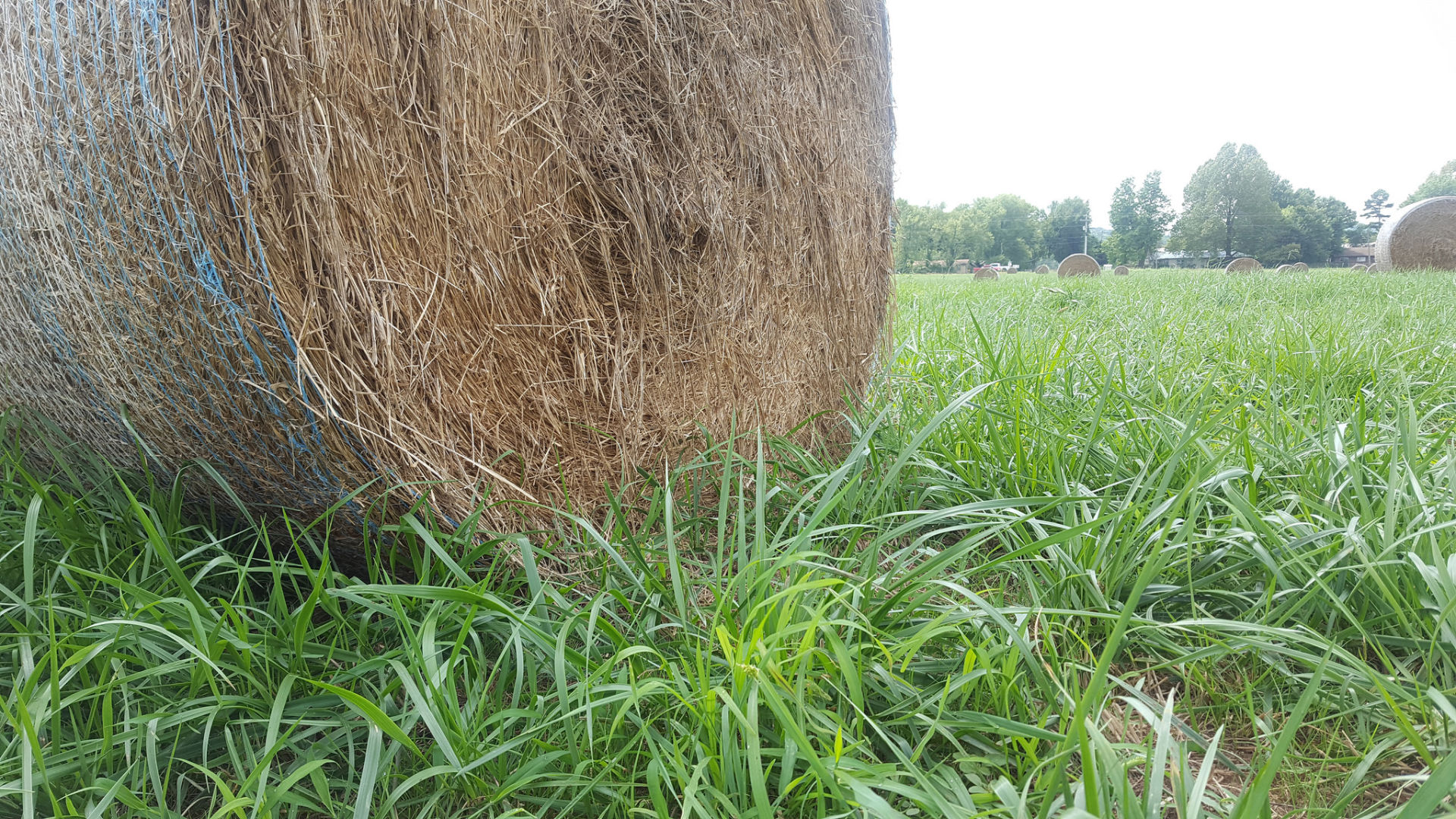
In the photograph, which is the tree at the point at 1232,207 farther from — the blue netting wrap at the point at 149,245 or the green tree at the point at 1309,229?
the blue netting wrap at the point at 149,245

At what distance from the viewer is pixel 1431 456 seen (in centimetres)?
174

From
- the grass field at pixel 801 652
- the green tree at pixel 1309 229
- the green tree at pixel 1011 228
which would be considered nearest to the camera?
the grass field at pixel 801 652

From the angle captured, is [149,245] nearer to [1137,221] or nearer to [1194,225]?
[1194,225]

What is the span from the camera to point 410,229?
1366 mm

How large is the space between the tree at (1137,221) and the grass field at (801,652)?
198 ft

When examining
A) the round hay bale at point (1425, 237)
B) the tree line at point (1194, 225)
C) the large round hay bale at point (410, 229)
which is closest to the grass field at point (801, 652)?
the large round hay bale at point (410, 229)

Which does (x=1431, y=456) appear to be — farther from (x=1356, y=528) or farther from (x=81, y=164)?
(x=81, y=164)

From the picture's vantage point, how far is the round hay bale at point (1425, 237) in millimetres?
10305

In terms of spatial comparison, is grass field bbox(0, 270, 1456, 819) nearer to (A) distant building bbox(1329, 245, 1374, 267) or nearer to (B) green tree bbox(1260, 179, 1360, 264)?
(A) distant building bbox(1329, 245, 1374, 267)

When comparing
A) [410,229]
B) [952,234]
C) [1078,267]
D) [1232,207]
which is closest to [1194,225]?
[1232,207]

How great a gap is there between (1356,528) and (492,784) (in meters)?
1.55

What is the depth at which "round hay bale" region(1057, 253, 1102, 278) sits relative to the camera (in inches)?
507

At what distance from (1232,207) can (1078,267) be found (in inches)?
1705

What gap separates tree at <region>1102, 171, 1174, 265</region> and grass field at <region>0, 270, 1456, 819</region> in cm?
6025
